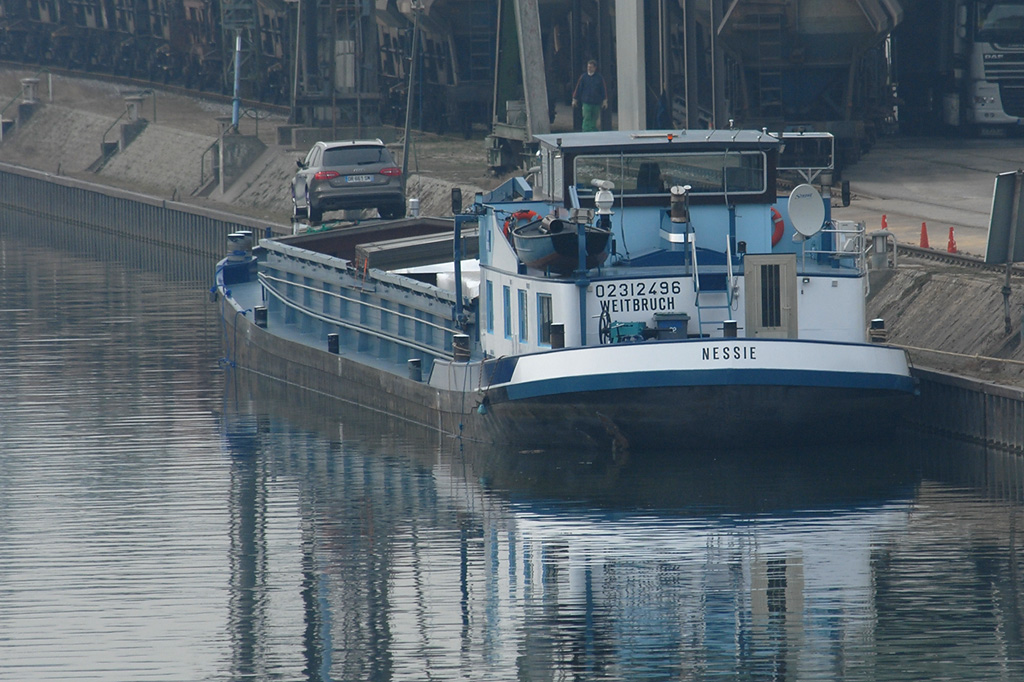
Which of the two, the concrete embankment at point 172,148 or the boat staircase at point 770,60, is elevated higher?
the boat staircase at point 770,60

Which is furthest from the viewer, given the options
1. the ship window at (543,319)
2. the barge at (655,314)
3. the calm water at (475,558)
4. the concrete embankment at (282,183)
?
the concrete embankment at (282,183)

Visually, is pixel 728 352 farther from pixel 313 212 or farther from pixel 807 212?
pixel 313 212

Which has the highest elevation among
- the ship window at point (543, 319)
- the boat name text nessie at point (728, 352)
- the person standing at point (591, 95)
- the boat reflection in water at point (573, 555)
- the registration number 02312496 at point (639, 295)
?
the person standing at point (591, 95)

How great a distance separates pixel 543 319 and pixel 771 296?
2.77 m

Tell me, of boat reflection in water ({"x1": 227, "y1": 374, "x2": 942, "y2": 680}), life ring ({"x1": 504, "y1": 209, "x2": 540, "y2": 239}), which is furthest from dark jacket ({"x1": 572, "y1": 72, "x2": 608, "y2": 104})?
life ring ({"x1": 504, "y1": 209, "x2": 540, "y2": 239})

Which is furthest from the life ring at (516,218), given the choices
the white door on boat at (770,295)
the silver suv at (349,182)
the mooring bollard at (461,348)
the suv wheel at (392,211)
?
the suv wheel at (392,211)

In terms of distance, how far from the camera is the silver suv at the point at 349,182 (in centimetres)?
4012

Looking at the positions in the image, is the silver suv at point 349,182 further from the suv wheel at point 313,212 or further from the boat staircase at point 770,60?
the boat staircase at point 770,60

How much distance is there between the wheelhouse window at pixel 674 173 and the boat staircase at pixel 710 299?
4.57ft

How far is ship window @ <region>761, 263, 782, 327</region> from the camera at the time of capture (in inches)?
900

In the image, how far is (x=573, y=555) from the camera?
1958cm

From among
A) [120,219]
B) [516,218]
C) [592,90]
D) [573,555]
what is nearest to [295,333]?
[516,218]

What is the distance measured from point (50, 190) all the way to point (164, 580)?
4006 cm

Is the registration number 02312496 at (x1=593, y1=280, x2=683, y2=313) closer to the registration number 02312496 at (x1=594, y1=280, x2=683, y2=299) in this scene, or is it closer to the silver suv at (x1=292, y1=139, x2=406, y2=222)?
the registration number 02312496 at (x1=594, y1=280, x2=683, y2=299)
